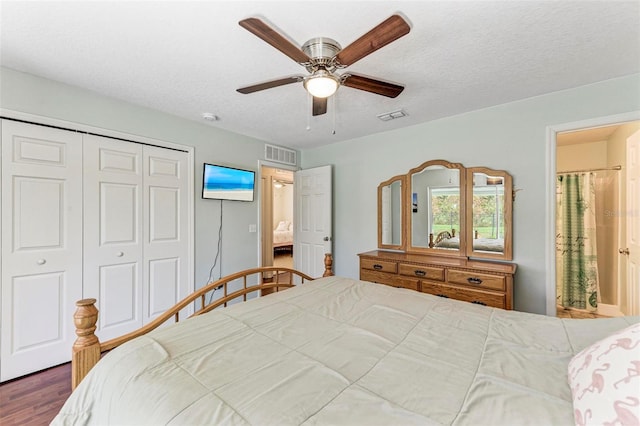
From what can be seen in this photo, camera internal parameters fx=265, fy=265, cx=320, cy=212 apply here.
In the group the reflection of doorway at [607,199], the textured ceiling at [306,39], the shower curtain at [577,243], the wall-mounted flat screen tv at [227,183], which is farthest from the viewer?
the shower curtain at [577,243]

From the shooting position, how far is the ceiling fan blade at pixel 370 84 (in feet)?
5.36

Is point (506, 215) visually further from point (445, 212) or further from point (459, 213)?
point (445, 212)

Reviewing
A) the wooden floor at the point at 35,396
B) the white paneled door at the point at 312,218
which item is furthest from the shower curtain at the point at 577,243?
the wooden floor at the point at 35,396

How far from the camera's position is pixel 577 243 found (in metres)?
3.40

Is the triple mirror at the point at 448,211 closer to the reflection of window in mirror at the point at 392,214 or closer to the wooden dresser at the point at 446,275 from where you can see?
the reflection of window in mirror at the point at 392,214

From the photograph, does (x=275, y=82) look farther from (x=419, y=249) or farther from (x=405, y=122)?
(x=419, y=249)

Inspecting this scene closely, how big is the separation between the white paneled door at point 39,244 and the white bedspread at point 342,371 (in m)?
1.74

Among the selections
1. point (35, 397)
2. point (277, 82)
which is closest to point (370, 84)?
point (277, 82)

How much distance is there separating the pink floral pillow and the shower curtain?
3.30 meters

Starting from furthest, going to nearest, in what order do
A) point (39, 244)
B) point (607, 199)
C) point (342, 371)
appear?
point (607, 199)
point (39, 244)
point (342, 371)

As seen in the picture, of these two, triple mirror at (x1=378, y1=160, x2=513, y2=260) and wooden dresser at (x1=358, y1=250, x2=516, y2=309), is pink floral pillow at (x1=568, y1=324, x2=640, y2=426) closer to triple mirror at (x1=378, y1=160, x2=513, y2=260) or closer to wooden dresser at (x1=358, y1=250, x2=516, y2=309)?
wooden dresser at (x1=358, y1=250, x2=516, y2=309)

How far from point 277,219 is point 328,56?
6942 mm

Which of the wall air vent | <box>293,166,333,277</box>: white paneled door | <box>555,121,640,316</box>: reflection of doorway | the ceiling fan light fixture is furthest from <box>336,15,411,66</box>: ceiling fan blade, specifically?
<box>555,121,640,316</box>: reflection of doorway

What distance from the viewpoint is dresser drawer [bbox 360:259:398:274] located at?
295 centimetres
